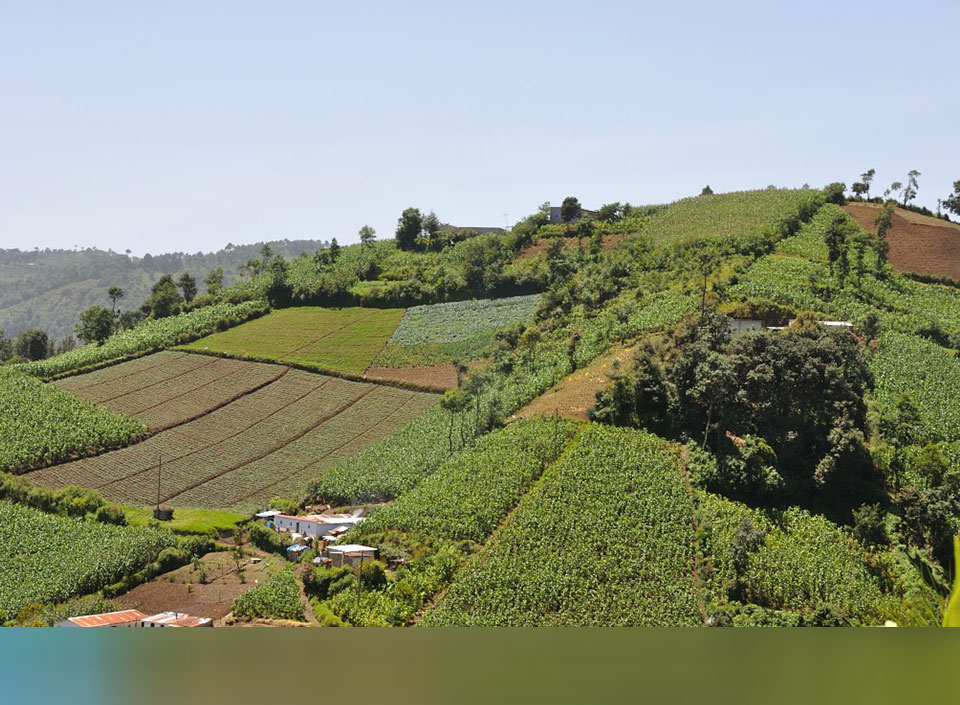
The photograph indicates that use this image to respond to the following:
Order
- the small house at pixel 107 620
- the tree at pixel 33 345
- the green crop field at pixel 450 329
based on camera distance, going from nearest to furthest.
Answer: the small house at pixel 107 620 < the green crop field at pixel 450 329 < the tree at pixel 33 345

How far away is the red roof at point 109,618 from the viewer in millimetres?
21573

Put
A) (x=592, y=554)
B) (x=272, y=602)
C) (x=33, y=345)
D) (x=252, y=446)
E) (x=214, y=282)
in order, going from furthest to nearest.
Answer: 1. (x=214, y=282)
2. (x=33, y=345)
3. (x=252, y=446)
4. (x=592, y=554)
5. (x=272, y=602)

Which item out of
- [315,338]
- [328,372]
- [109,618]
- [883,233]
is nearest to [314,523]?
[109,618]

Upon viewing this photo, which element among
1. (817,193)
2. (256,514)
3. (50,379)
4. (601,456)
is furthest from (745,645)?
(817,193)

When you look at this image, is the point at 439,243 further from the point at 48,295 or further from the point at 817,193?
the point at 48,295

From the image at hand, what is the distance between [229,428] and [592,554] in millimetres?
19600

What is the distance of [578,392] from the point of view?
3281 centimetres

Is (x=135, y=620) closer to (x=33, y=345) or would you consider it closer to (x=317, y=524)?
(x=317, y=524)

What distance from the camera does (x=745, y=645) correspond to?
16.6m

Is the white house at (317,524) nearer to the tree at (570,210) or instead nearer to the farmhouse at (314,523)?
A: the farmhouse at (314,523)

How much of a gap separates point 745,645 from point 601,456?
461 inches

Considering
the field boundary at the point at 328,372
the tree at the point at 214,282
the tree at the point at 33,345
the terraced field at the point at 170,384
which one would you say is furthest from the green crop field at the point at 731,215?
the tree at the point at 33,345

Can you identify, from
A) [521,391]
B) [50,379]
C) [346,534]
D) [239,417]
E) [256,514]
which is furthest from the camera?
[50,379]

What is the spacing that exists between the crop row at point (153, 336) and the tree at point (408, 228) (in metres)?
14.1
